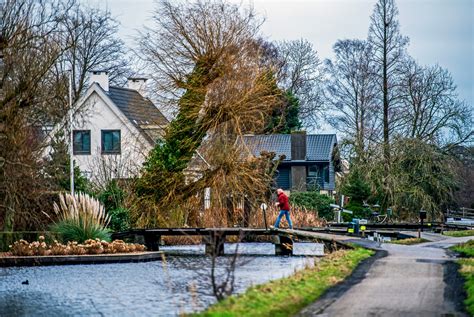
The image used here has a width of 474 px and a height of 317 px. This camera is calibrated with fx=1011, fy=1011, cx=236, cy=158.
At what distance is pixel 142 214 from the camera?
44250 millimetres

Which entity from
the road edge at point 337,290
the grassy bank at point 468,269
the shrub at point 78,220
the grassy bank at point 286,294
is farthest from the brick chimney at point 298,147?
the grassy bank at point 286,294

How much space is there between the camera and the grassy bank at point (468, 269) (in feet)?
53.6

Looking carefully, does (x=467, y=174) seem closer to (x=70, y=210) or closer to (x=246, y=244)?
(x=246, y=244)

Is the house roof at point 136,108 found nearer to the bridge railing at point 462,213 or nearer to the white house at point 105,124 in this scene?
the white house at point 105,124

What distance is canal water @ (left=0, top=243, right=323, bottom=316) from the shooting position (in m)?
20.8

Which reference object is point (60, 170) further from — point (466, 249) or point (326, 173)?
point (326, 173)

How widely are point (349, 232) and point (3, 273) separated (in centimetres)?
1333

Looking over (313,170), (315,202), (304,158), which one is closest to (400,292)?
(315,202)

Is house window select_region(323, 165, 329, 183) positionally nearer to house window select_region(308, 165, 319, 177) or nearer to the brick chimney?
house window select_region(308, 165, 319, 177)

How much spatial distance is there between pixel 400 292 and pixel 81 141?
42688mm

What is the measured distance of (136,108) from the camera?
5869cm

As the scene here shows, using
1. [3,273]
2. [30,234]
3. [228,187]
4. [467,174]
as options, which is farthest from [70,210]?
[467,174]

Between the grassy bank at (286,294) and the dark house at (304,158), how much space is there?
51.3 m

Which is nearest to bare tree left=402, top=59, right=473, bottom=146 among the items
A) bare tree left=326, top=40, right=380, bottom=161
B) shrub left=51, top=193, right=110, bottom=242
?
bare tree left=326, top=40, right=380, bottom=161
